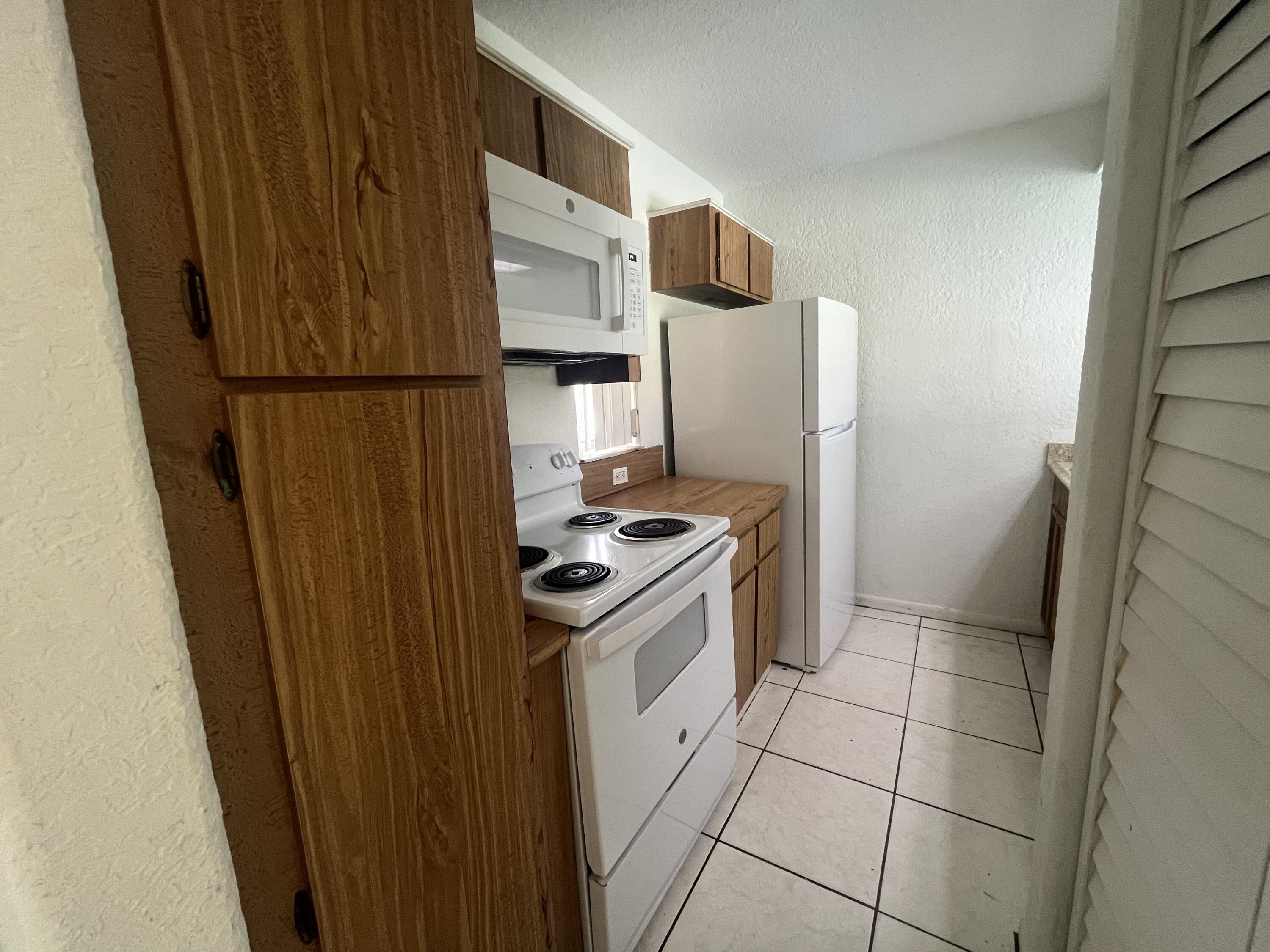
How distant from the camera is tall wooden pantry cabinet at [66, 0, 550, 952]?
0.48 metres

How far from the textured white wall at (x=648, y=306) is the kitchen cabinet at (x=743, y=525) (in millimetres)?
242

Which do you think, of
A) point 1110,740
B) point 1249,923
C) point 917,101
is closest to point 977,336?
point 917,101

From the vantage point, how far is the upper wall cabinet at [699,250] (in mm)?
2168

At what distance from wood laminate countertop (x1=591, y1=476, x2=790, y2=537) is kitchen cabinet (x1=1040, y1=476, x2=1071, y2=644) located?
118cm

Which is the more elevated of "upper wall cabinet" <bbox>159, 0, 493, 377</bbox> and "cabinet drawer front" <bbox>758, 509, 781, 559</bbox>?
"upper wall cabinet" <bbox>159, 0, 493, 377</bbox>

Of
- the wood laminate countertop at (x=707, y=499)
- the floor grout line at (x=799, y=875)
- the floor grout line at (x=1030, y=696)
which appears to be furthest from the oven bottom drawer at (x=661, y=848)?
the floor grout line at (x=1030, y=696)

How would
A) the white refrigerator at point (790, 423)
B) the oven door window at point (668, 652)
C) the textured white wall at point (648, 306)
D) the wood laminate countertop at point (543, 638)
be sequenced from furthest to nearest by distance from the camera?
the white refrigerator at point (790, 423)
the textured white wall at point (648, 306)
the oven door window at point (668, 652)
the wood laminate countertop at point (543, 638)

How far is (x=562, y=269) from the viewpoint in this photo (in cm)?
130

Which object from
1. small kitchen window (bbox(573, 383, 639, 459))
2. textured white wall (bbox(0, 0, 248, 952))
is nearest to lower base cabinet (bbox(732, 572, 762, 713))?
small kitchen window (bbox(573, 383, 639, 459))

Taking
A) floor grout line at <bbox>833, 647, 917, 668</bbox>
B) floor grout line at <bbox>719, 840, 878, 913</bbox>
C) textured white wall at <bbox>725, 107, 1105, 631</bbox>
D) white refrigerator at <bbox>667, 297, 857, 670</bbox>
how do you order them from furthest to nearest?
floor grout line at <bbox>833, 647, 917, 668</bbox>
textured white wall at <bbox>725, 107, 1105, 631</bbox>
white refrigerator at <bbox>667, 297, 857, 670</bbox>
floor grout line at <bbox>719, 840, 878, 913</bbox>

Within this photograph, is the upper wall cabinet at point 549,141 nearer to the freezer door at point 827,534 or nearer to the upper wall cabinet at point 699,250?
the upper wall cabinet at point 699,250

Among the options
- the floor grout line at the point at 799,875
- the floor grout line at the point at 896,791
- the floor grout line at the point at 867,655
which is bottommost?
the floor grout line at the point at 799,875

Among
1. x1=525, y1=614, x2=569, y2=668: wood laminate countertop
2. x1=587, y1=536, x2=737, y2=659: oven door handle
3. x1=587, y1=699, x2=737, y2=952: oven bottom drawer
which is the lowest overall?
x1=587, y1=699, x2=737, y2=952: oven bottom drawer

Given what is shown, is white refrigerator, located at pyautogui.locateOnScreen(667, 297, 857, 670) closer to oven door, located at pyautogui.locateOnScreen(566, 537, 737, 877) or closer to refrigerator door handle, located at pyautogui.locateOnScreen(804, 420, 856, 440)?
refrigerator door handle, located at pyautogui.locateOnScreen(804, 420, 856, 440)
